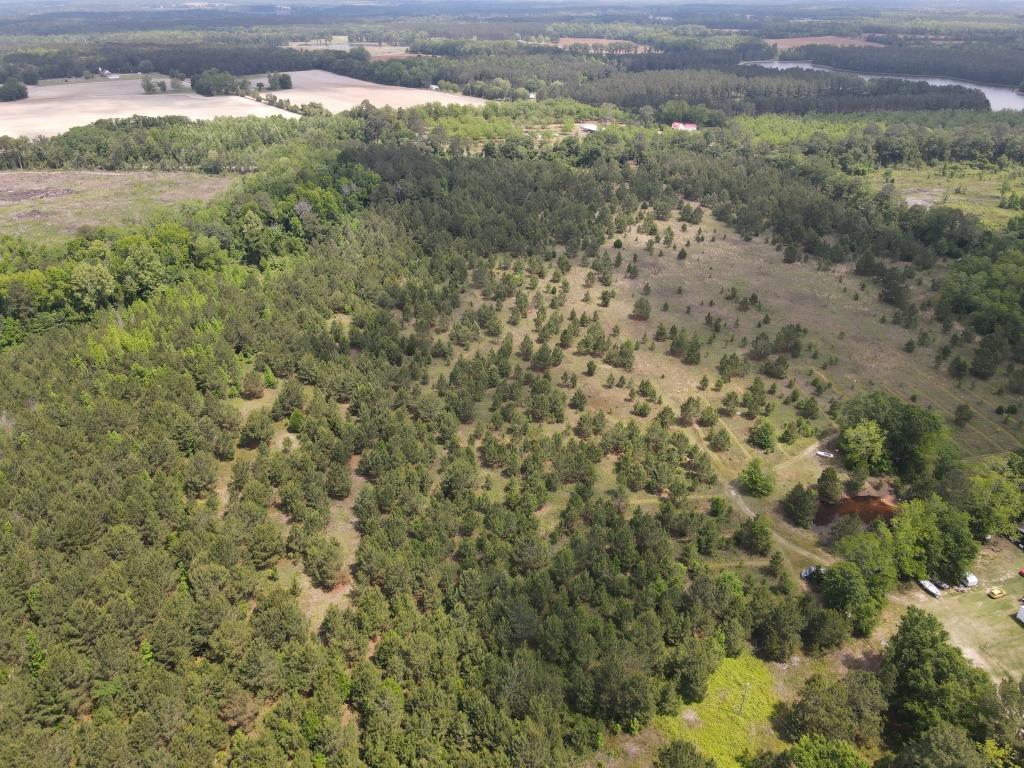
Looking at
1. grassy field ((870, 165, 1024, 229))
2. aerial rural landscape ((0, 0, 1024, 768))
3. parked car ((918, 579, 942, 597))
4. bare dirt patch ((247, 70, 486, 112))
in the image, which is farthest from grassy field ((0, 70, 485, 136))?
parked car ((918, 579, 942, 597))

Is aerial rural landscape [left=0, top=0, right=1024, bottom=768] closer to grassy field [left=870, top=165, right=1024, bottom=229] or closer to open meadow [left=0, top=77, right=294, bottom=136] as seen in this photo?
grassy field [left=870, top=165, right=1024, bottom=229]

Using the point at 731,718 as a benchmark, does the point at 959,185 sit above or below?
above

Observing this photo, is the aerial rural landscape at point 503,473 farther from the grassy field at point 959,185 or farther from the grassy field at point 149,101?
the grassy field at point 149,101

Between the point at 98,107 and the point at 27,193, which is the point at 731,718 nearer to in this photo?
the point at 27,193

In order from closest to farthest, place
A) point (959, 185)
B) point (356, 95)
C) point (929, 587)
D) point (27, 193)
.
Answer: point (929, 587) < point (27, 193) < point (959, 185) < point (356, 95)

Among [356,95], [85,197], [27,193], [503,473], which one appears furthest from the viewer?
[356,95]

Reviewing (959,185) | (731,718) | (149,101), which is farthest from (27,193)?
(959,185)
